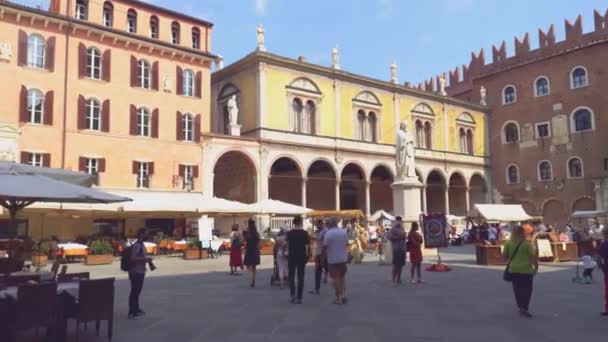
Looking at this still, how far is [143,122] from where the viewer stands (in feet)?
84.9

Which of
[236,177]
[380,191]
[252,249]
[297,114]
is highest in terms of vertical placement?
[297,114]

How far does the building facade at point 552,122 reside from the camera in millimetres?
37031

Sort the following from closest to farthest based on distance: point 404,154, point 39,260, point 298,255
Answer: point 298,255 < point 39,260 < point 404,154

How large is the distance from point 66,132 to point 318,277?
687 inches

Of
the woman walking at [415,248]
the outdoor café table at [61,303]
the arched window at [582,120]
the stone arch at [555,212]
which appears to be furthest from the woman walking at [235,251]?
the arched window at [582,120]

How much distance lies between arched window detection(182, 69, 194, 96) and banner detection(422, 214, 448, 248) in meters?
17.1

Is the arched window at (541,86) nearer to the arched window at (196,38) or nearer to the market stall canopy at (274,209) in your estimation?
the market stall canopy at (274,209)

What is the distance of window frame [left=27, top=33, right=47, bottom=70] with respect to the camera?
2281cm

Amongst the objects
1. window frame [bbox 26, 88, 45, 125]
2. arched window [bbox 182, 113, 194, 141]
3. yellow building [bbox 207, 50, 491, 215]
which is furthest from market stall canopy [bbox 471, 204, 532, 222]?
window frame [bbox 26, 88, 45, 125]

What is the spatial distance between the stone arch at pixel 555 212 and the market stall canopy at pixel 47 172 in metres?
36.8

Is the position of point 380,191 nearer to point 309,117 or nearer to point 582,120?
point 309,117

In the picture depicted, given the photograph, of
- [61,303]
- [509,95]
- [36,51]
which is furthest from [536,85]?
[61,303]

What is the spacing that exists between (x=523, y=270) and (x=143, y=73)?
2262 cm

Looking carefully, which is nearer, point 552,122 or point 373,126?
point 373,126
